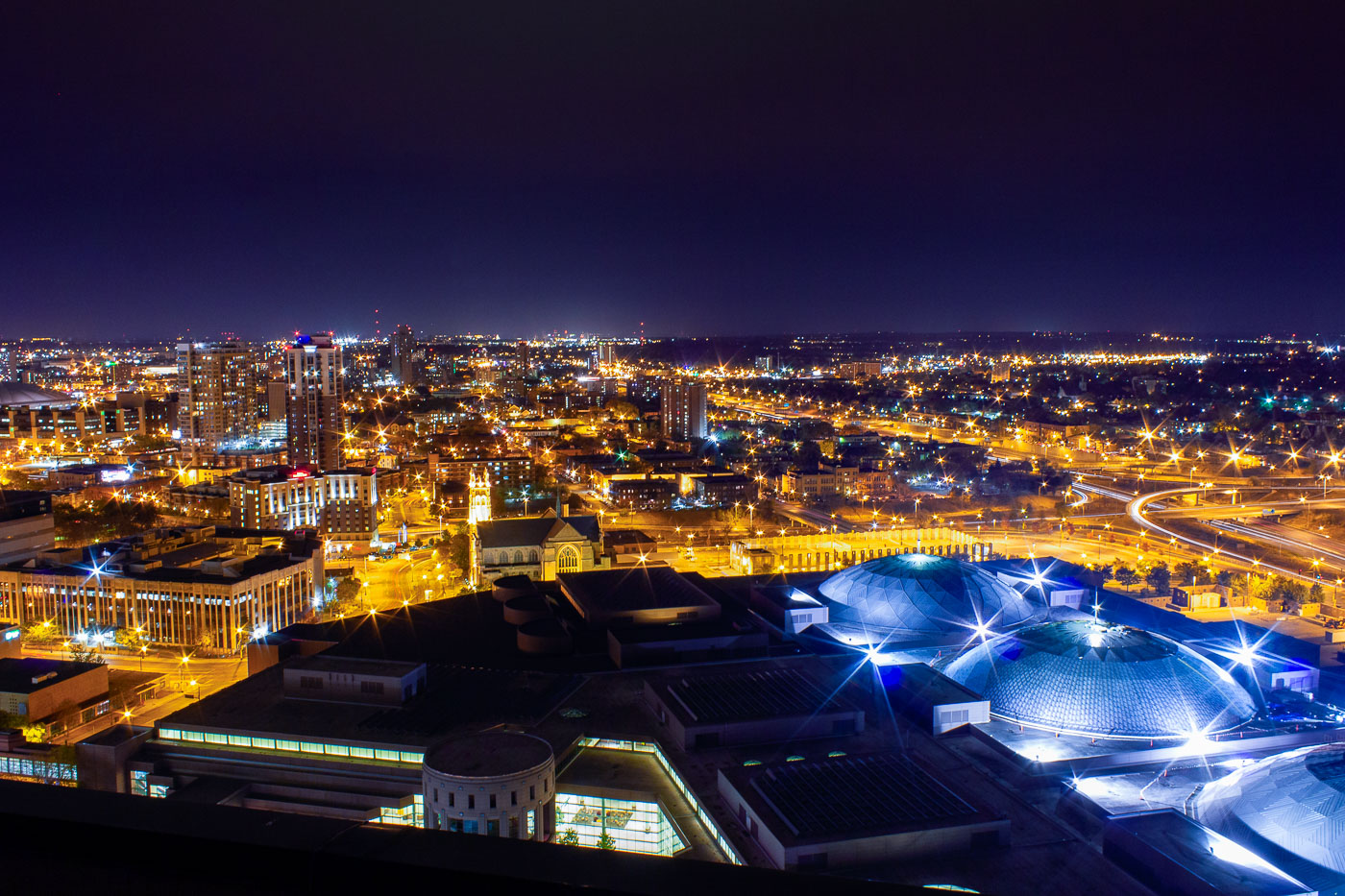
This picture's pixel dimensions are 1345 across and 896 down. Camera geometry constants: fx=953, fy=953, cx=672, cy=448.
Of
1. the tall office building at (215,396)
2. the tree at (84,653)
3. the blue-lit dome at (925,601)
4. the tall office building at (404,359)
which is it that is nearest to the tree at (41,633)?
the tree at (84,653)

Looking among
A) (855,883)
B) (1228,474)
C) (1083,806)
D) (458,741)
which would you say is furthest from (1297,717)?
(1228,474)

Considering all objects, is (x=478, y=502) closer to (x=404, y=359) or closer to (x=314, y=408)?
(x=314, y=408)

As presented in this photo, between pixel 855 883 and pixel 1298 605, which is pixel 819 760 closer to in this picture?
pixel 855 883

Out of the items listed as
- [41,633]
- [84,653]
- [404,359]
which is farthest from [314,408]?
[404,359]

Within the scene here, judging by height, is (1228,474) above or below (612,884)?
below

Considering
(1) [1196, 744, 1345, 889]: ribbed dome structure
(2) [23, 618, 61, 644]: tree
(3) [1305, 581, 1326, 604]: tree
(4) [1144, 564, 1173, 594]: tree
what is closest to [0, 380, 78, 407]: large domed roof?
(2) [23, 618, 61, 644]: tree

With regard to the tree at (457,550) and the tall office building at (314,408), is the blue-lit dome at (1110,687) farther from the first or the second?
the tall office building at (314,408)
